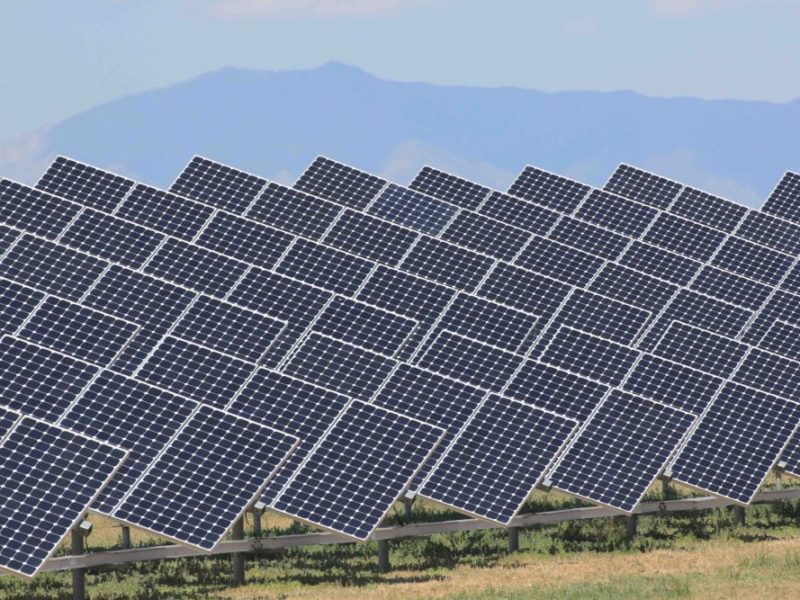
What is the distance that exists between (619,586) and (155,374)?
35.1 ft

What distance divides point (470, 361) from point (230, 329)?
5571 mm

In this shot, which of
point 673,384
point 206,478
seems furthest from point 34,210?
point 206,478

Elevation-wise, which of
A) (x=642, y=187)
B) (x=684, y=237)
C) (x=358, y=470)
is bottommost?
(x=642, y=187)

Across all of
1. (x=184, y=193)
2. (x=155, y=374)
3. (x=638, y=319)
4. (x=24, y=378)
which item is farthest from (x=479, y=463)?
(x=184, y=193)

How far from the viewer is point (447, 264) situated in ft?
186

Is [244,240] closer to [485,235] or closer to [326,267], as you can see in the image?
[326,267]

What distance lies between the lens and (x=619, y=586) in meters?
35.8

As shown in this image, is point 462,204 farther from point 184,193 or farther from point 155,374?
point 155,374

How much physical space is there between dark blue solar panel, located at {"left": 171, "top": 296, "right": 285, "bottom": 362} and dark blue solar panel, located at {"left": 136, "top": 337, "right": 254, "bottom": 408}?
2.33 metres

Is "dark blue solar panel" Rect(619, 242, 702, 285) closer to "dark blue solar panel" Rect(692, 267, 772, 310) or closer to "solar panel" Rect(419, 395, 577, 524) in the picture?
"dark blue solar panel" Rect(692, 267, 772, 310)

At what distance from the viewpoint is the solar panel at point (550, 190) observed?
7088 cm

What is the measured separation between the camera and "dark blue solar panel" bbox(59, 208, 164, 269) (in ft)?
169

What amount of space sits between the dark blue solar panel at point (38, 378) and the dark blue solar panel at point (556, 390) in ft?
35.3

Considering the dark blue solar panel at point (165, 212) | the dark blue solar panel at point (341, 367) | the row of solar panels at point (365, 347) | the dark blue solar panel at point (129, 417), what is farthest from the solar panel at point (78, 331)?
the dark blue solar panel at point (165, 212)
